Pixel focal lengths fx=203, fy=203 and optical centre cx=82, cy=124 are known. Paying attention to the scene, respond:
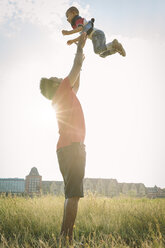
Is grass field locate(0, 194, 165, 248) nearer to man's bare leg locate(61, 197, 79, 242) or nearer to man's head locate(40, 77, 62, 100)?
man's bare leg locate(61, 197, 79, 242)

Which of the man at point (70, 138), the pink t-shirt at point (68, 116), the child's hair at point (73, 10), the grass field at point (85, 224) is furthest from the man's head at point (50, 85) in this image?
the grass field at point (85, 224)

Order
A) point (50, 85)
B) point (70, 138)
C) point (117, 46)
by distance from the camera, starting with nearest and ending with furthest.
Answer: point (70, 138) → point (50, 85) → point (117, 46)

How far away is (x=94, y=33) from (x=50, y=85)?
1282mm

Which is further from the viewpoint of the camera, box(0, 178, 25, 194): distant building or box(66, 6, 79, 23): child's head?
box(0, 178, 25, 194): distant building

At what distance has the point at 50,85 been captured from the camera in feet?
8.11

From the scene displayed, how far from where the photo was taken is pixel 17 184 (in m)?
57.8

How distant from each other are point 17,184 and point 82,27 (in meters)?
60.8

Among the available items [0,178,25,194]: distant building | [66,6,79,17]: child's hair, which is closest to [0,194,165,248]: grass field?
[66,6,79,17]: child's hair

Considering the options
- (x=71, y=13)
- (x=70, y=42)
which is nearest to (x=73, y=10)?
(x=71, y=13)

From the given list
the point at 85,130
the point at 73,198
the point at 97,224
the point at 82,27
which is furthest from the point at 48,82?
the point at 97,224

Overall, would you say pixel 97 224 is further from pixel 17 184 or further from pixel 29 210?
pixel 17 184

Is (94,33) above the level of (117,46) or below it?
above

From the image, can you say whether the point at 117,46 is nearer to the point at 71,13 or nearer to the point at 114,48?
the point at 114,48

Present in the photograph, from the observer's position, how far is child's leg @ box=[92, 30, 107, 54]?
9.91ft
